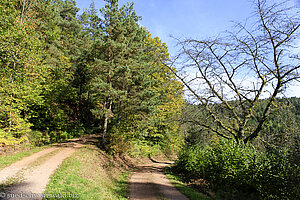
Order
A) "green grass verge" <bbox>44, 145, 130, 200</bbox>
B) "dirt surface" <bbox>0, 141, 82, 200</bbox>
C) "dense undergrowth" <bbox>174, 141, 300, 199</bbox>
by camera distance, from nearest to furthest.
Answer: "dense undergrowth" <bbox>174, 141, 300, 199</bbox> < "dirt surface" <bbox>0, 141, 82, 200</bbox> < "green grass verge" <bbox>44, 145, 130, 200</bbox>

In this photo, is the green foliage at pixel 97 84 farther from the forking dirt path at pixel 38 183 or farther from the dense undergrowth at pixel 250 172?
the dense undergrowth at pixel 250 172

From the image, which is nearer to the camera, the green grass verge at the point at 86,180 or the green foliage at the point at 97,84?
the green grass verge at the point at 86,180

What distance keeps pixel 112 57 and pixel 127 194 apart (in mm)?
11423

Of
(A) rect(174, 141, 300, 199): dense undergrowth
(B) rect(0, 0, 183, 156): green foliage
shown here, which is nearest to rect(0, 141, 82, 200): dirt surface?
(B) rect(0, 0, 183, 156): green foliage

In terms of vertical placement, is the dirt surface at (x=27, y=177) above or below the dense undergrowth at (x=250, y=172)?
below

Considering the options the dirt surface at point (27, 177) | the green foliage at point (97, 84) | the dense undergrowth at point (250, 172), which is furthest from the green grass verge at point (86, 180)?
the dense undergrowth at point (250, 172)

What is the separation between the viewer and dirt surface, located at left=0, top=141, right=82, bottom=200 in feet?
17.9

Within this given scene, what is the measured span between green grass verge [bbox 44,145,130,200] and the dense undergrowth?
14.4 ft

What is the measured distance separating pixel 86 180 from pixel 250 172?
692 cm

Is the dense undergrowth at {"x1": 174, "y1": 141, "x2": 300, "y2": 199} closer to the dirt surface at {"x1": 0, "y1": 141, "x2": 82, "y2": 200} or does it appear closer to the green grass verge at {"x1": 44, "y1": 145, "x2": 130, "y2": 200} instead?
the green grass verge at {"x1": 44, "y1": 145, "x2": 130, "y2": 200}

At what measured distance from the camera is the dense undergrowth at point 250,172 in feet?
15.2

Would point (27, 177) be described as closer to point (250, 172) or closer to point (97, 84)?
point (97, 84)

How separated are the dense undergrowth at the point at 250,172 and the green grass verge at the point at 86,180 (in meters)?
4.38

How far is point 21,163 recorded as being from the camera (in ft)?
29.2
